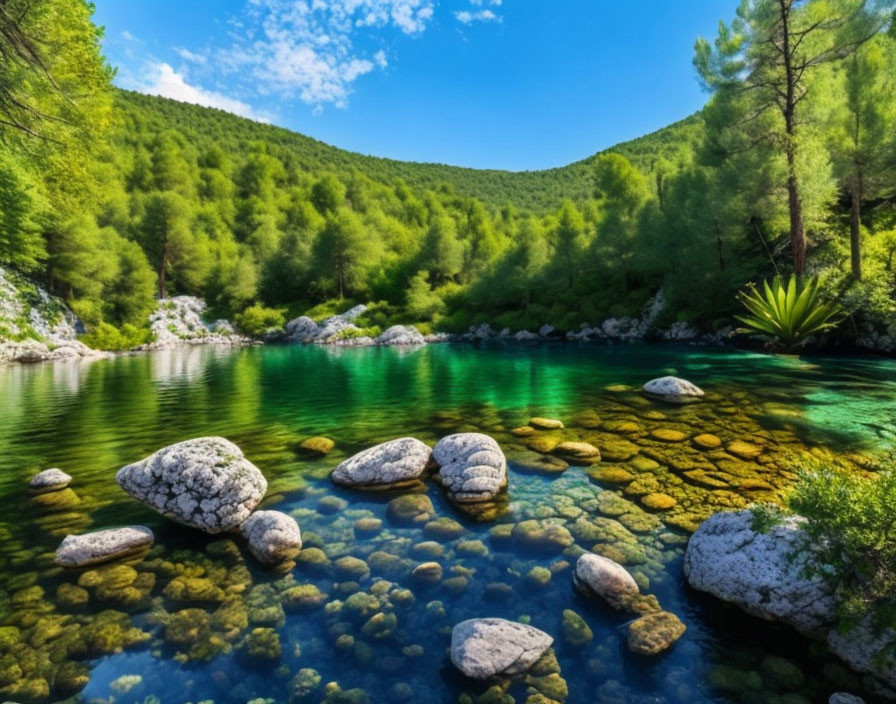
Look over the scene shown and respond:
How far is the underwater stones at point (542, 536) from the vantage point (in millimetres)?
6328

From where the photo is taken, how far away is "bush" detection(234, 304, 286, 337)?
59906 millimetres

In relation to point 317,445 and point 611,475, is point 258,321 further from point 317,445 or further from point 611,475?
point 611,475

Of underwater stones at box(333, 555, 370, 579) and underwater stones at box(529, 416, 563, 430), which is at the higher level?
underwater stones at box(529, 416, 563, 430)

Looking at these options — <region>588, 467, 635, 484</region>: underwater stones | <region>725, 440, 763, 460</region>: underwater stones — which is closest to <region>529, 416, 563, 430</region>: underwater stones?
<region>588, 467, 635, 484</region>: underwater stones

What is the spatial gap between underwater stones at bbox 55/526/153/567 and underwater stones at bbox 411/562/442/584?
14.1ft

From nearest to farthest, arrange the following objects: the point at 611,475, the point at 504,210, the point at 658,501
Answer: the point at 658,501
the point at 611,475
the point at 504,210

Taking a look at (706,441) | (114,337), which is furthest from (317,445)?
(114,337)

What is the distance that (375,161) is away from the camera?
508 feet

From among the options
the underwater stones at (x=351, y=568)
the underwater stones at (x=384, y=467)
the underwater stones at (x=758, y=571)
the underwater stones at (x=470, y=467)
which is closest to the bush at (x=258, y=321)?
the underwater stones at (x=384, y=467)

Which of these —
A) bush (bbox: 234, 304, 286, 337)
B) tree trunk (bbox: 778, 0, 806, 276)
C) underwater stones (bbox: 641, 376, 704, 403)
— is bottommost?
underwater stones (bbox: 641, 376, 704, 403)

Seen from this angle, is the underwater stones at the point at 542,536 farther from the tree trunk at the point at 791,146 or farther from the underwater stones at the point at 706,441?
the tree trunk at the point at 791,146

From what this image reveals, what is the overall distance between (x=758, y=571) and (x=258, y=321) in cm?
6404

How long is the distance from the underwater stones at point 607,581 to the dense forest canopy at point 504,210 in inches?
429

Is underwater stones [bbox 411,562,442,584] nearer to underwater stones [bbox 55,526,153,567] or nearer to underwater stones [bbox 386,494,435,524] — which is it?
underwater stones [bbox 386,494,435,524]
